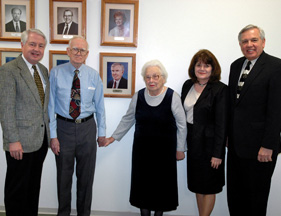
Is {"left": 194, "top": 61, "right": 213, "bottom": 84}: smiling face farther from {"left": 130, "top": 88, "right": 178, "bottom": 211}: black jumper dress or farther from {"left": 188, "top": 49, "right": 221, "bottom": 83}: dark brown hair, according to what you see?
{"left": 130, "top": 88, "right": 178, "bottom": 211}: black jumper dress

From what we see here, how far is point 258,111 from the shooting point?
1763mm

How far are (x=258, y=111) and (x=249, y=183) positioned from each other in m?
0.60

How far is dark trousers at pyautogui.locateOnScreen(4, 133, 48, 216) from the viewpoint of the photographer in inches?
70.6

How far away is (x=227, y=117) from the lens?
1.89 metres

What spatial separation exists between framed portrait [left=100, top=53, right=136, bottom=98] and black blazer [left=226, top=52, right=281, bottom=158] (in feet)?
3.63

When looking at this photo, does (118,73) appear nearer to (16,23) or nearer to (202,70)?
(202,70)

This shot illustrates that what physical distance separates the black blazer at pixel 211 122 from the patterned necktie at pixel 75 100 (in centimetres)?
105

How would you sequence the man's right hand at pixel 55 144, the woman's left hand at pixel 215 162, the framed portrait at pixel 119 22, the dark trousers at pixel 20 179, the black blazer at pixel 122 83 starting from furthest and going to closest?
the black blazer at pixel 122 83 < the framed portrait at pixel 119 22 < the man's right hand at pixel 55 144 < the woman's left hand at pixel 215 162 < the dark trousers at pixel 20 179

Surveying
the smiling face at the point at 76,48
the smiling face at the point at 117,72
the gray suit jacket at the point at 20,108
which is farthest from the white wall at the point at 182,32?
the gray suit jacket at the point at 20,108

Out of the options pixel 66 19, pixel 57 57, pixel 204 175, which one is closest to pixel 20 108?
pixel 57 57

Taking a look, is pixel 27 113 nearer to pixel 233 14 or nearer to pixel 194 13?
pixel 194 13

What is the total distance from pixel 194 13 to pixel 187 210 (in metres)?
2.25

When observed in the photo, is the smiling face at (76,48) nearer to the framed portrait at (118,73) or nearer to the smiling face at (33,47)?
the smiling face at (33,47)

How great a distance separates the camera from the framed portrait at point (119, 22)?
7.84 ft
